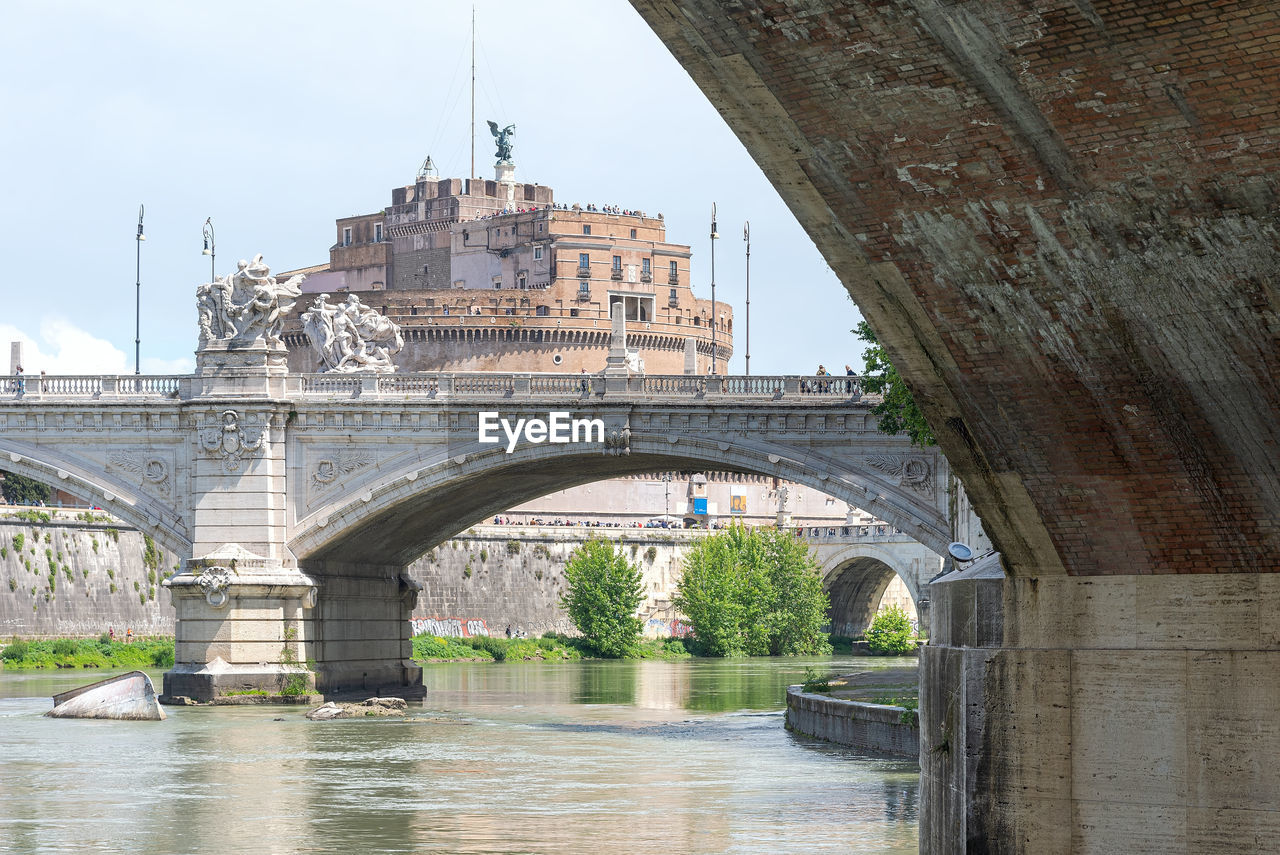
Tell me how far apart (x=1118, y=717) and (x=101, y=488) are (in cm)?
3512

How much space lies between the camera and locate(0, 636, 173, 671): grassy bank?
60.2 metres

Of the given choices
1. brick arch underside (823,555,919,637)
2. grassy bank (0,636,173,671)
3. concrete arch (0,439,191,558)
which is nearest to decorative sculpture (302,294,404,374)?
concrete arch (0,439,191,558)

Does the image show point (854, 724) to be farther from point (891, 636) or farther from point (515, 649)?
point (891, 636)

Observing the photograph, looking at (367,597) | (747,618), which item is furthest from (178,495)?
(747,618)

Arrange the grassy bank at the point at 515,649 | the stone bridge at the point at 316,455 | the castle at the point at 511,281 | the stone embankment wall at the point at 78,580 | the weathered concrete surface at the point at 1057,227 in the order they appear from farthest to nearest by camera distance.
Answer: the castle at the point at 511,281
the grassy bank at the point at 515,649
the stone embankment wall at the point at 78,580
the stone bridge at the point at 316,455
the weathered concrete surface at the point at 1057,227

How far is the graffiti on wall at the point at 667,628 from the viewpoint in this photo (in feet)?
287

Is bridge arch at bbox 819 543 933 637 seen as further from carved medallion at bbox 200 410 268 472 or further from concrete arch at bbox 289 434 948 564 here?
carved medallion at bbox 200 410 268 472

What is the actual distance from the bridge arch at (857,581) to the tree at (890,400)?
5312 centimetres

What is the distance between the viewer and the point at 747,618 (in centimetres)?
8312

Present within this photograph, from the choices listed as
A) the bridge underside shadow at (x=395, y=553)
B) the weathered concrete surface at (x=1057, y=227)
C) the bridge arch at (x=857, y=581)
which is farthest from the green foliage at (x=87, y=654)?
the weathered concrete surface at (x=1057, y=227)

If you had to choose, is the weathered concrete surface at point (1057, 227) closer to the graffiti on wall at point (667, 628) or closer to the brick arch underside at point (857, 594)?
the graffiti on wall at point (667, 628)

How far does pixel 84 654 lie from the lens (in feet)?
205

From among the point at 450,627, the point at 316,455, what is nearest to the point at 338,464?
the point at 316,455

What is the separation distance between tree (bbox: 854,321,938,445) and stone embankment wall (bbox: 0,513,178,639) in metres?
34.0
